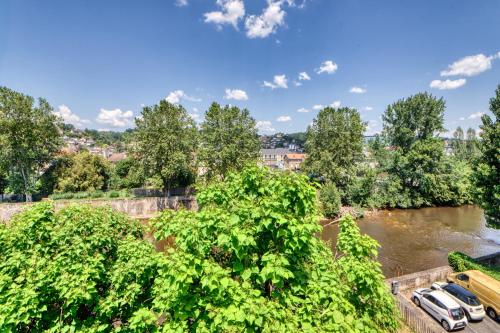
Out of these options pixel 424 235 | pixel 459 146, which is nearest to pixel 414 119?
pixel 424 235

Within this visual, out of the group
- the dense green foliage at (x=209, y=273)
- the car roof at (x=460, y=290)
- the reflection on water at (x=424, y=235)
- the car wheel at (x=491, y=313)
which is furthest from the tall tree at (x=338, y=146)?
the dense green foliage at (x=209, y=273)

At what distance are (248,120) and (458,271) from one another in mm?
26790

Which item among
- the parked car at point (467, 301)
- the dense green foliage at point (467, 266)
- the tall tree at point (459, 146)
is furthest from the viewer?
the tall tree at point (459, 146)

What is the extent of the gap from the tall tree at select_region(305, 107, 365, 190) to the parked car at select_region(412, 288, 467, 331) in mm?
22316

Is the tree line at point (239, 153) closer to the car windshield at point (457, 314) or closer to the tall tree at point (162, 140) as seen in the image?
the tall tree at point (162, 140)

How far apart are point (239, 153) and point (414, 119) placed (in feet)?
82.5

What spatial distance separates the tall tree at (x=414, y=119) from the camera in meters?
33.7

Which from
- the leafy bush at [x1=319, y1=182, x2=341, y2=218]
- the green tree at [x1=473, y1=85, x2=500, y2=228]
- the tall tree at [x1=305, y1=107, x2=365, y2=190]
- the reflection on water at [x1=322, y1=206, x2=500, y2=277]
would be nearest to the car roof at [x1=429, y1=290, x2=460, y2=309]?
the reflection on water at [x1=322, y1=206, x2=500, y2=277]

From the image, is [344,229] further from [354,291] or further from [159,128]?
[159,128]

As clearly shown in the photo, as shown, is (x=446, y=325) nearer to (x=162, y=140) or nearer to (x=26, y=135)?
(x=162, y=140)

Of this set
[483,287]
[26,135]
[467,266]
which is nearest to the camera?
[483,287]

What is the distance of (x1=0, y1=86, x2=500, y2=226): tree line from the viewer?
2980 cm

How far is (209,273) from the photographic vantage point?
4.65 meters

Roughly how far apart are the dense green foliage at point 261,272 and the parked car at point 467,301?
30.2 feet
